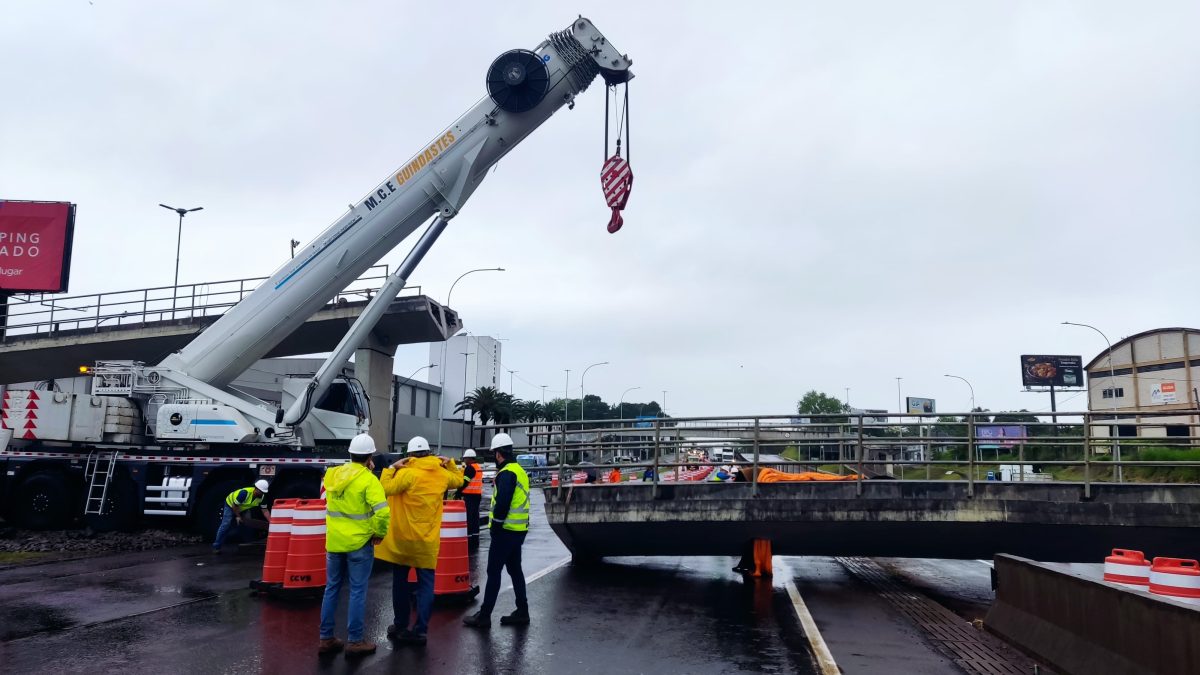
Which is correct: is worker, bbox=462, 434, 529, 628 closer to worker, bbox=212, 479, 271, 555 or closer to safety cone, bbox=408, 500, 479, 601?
safety cone, bbox=408, 500, 479, 601

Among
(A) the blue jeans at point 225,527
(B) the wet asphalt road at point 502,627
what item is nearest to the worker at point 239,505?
(A) the blue jeans at point 225,527

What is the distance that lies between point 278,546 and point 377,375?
862 inches

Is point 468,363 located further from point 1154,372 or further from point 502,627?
point 502,627

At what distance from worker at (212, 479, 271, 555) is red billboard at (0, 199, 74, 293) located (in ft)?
69.1

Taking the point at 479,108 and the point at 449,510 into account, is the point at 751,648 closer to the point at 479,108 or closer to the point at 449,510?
the point at 449,510

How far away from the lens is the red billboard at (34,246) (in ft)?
101

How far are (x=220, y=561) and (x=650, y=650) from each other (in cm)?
837

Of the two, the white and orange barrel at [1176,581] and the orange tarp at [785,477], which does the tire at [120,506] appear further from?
the white and orange barrel at [1176,581]

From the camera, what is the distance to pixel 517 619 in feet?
26.9

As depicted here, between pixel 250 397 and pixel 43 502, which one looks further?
pixel 250 397

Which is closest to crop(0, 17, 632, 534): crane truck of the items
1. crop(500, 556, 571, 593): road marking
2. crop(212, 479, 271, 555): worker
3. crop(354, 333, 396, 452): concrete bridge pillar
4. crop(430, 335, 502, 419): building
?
crop(212, 479, 271, 555): worker

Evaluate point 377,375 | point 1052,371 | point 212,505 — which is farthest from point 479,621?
point 1052,371

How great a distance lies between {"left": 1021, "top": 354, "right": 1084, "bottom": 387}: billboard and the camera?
7731cm

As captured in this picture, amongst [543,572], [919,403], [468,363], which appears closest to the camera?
[543,572]
